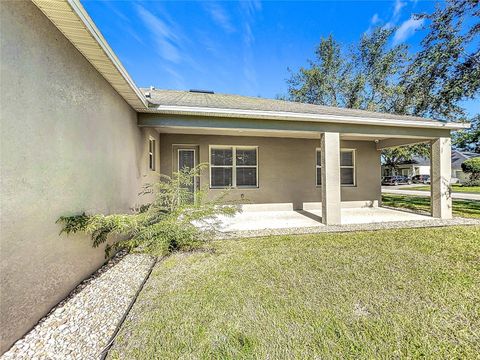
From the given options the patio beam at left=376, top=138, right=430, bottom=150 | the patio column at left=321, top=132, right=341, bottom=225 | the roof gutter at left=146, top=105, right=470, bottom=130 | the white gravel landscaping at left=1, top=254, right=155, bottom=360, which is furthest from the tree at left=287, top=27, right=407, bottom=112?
the white gravel landscaping at left=1, top=254, right=155, bottom=360

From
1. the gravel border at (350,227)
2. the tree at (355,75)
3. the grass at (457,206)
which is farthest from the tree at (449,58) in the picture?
the tree at (355,75)

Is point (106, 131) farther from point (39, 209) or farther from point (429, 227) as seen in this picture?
point (429, 227)

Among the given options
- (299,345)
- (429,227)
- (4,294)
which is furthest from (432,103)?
(4,294)

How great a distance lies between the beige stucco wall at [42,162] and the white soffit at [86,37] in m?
0.11

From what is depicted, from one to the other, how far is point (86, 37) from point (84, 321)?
3.56 meters

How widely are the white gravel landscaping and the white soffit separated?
11.4 ft

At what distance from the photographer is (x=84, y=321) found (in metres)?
2.51

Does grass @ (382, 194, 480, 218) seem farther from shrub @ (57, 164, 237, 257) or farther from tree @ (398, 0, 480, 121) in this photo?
shrub @ (57, 164, 237, 257)

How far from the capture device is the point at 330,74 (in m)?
23.0

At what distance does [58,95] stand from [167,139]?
5603 mm

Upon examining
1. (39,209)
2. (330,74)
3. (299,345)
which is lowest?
(299,345)

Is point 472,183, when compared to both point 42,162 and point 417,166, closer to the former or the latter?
point 417,166

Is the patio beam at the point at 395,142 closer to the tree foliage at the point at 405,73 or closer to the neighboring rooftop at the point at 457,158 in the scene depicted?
the tree foliage at the point at 405,73

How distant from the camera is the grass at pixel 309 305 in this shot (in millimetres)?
2098
